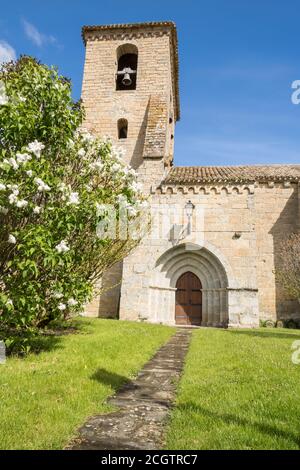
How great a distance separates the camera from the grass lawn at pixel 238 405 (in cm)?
301

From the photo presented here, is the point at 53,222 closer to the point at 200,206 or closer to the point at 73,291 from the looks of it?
the point at 73,291

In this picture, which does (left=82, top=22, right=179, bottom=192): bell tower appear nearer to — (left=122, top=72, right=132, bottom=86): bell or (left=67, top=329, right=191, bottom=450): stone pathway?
(left=122, top=72, right=132, bottom=86): bell

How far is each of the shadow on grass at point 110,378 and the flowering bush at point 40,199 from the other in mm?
1353

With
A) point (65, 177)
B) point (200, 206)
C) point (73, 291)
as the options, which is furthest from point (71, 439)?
point (200, 206)

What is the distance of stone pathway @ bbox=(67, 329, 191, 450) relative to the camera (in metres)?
3.07

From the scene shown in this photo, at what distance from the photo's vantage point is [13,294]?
539 cm

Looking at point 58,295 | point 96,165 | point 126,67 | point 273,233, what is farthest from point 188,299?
point 126,67

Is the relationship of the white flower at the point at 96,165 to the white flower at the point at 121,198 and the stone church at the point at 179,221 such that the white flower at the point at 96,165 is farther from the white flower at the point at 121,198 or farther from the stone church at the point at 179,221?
the stone church at the point at 179,221

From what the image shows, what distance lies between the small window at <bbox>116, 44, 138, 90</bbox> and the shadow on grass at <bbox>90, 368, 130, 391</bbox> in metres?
17.1

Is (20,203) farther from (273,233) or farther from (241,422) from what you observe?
(273,233)

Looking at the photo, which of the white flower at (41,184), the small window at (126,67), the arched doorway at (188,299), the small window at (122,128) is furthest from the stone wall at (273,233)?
the white flower at (41,184)

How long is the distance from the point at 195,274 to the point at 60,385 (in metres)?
12.5

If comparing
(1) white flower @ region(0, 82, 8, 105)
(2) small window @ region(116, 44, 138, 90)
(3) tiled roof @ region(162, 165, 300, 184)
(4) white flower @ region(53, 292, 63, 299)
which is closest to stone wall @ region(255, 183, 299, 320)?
(3) tiled roof @ region(162, 165, 300, 184)

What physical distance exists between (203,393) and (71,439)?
1890 mm
